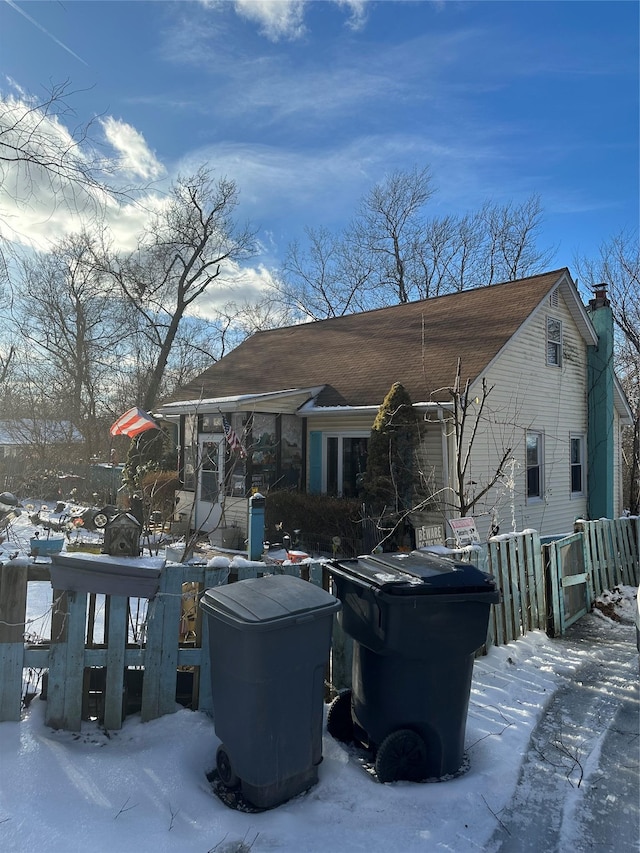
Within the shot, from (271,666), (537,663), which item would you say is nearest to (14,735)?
(271,666)

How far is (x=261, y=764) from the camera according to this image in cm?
274

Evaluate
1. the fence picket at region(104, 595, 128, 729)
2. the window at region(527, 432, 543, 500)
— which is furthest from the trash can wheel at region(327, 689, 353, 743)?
the window at region(527, 432, 543, 500)

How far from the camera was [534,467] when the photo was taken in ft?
41.2

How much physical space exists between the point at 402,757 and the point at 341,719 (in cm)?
55

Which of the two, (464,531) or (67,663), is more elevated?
(464,531)

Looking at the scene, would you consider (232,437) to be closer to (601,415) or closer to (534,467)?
(534,467)

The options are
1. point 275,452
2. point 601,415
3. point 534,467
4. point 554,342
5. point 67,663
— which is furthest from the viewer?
point 601,415

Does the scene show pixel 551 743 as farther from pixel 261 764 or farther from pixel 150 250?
pixel 150 250

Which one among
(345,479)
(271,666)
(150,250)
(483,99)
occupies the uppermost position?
(150,250)

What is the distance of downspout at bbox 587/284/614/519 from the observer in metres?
14.0

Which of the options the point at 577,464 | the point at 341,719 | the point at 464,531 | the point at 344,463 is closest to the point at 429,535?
the point at 464,531

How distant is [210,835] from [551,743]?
244cm

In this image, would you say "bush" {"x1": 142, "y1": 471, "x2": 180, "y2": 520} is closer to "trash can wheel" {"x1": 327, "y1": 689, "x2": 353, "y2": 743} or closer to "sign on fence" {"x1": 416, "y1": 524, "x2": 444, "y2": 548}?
"sign on fence" {"x1": 416, "y1": 524, "x2": 444, "y2": 548}

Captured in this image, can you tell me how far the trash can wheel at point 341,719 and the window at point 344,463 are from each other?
8.10 metres
